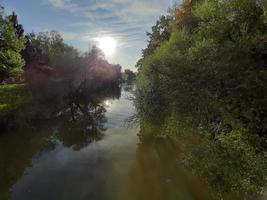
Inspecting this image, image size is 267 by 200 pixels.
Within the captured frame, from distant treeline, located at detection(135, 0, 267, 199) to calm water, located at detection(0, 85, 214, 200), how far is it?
122 inches

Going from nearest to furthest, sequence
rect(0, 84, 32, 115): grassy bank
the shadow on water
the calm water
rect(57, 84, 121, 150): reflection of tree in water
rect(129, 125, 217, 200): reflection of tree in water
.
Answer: rect(129, 125, 217, 200): reflection of tree in water < the calm water < the shadow on water < rect(57, 84, 121, 150): reflection of tree in water < rect(0, 84, 32, 115): grassy bank

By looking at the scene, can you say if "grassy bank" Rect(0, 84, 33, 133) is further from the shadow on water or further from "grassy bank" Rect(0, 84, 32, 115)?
the shadow on water

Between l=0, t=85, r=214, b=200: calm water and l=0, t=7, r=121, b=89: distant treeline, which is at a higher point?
l=0, t=7, r=121, b=89: distant treeline

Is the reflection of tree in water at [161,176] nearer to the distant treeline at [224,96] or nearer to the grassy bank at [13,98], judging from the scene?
the distant treeline at [224,96]

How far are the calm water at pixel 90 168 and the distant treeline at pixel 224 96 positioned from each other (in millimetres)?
3092

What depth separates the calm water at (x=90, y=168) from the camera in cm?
1496

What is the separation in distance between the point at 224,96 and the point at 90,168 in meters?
10.6

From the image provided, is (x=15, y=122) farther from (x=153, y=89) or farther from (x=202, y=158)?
(x=202, y=158)

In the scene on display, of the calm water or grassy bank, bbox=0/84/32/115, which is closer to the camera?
the calm water

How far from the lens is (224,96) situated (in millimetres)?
12719

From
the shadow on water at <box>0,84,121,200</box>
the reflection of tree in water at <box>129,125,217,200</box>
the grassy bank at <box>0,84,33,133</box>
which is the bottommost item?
the reflection of tree in water at <box>129,125,217,200</box>

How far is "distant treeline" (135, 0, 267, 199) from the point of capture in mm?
11430

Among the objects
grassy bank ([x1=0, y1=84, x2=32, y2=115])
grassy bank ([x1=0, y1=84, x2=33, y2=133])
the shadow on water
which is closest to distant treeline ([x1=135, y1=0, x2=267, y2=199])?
the shadow on water

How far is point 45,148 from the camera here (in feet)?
75.7
